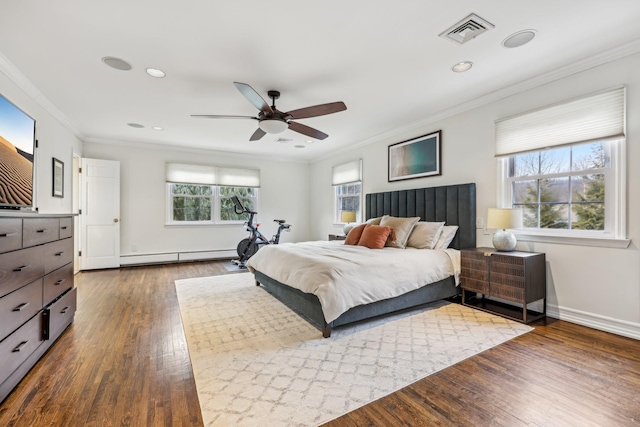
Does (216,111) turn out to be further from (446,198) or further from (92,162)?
(446,198)

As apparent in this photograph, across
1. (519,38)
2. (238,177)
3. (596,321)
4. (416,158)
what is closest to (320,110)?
(519,38)

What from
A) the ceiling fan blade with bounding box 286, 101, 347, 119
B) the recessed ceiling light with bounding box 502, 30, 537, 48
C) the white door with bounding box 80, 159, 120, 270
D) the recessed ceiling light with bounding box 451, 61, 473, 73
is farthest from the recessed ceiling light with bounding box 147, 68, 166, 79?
the white door with bounding box 80, 159, 120, 270

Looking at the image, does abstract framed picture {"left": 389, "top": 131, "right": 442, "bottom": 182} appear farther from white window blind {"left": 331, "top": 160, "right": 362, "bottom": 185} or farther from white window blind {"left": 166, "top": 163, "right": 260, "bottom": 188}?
white window blind {"left": 166, "top": 163, "right": 260, "bottom": 188}

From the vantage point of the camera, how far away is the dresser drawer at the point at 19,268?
5.75ft

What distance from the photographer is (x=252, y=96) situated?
283 cm

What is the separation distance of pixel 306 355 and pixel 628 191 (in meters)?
3.22

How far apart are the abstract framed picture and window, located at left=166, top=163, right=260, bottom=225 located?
366 cm

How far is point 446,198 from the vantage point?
4.10m

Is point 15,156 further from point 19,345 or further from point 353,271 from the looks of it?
point 353,271

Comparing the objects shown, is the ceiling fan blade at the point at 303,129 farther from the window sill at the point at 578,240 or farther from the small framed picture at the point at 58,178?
the small framed picture at the point at 58,178

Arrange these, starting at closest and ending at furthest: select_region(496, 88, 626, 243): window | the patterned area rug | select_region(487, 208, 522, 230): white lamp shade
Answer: the patterned area rug, select_region(496, 88, 626, 243): window, select_region(487, 208, 522, 230): white lamp shade

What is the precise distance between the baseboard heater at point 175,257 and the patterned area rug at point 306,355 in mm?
3189

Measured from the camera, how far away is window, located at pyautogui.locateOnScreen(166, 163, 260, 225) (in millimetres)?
6539

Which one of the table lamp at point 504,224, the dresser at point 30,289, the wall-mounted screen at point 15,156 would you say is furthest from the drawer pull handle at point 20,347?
the table lamp at point 504,224
